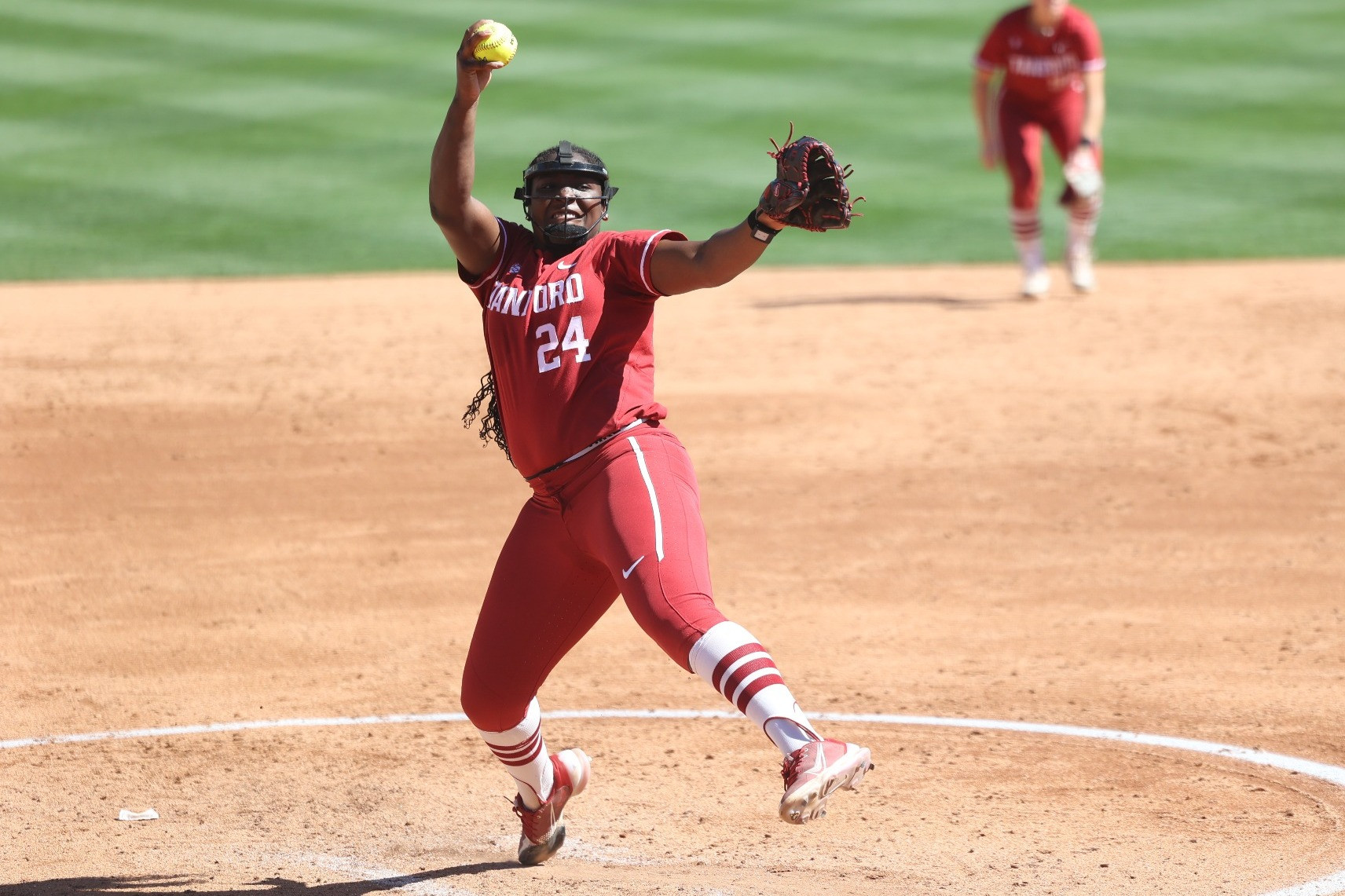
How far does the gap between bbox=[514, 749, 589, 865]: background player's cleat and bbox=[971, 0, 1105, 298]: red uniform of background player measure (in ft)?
26.6

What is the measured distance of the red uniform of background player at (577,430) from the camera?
439 cm

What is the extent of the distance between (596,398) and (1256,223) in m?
11.4

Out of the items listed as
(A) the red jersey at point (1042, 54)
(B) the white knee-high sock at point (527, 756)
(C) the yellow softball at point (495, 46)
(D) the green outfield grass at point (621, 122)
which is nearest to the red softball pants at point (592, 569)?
(B) the white knee-high sock at point (527, 756)

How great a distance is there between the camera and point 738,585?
7.73 metres

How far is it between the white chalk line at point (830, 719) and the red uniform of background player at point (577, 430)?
1.36 metres

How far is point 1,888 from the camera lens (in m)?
4.82

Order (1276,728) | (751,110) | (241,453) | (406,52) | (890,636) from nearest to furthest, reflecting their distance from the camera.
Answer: (1276,728) → (890,636) → (241,453) → (751,110) → (406,52)

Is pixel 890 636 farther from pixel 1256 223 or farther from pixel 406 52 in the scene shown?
pixel 406 52

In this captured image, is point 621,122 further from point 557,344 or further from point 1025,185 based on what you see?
point 557,344

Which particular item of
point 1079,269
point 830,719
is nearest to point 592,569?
point 830,719

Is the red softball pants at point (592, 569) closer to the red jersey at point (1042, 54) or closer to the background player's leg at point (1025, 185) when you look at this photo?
the background player's leg at point (1025, 185)

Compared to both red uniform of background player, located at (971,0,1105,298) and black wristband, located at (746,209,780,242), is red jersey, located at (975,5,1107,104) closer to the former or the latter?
red uniform of background player, located at (971,0,1105,298)

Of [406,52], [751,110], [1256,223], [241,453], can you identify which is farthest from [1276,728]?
[406,52]

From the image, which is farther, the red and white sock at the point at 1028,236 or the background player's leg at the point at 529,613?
the red and white sock at the point at 1028,236
